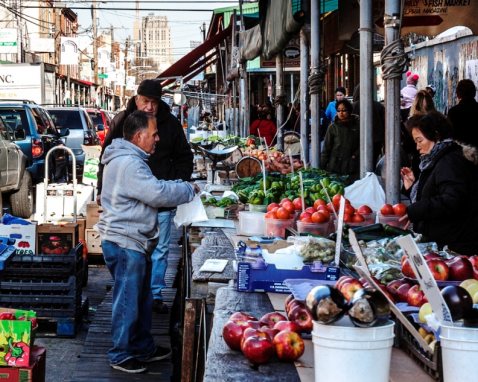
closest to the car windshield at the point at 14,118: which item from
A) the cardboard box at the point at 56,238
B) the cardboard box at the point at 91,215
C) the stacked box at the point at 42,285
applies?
the cardboard box at the point at 91,215

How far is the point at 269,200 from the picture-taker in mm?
7316

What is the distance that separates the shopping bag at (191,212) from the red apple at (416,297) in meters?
3.38

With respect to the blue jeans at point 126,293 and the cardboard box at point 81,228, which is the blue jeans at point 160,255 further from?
the cardboard box at point 81,228

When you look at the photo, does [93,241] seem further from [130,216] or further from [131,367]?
[130,216]

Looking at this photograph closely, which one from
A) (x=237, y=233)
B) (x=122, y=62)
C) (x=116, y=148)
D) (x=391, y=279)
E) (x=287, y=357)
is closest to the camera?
(x=287, y=357)

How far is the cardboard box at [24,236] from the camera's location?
30.1ft

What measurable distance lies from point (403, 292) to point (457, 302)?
990mm

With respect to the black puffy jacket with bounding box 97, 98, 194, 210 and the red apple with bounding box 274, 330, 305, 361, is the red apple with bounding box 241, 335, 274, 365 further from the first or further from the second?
the black puffy jacket with bounding box 97, 98, 194, 210

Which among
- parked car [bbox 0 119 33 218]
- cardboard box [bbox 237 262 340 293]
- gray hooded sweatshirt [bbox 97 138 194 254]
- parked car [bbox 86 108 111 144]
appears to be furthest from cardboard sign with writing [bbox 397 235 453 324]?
parked car [bbox 86 108 111 144]

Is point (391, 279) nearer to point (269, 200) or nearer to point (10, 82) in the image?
point (269, 200)

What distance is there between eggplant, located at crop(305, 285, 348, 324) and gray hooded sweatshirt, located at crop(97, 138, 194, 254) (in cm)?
306

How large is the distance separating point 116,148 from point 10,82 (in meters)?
31.1

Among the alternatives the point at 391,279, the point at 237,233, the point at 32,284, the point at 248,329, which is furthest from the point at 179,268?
the point at 248,329

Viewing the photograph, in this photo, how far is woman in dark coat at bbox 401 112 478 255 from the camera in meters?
5.72
